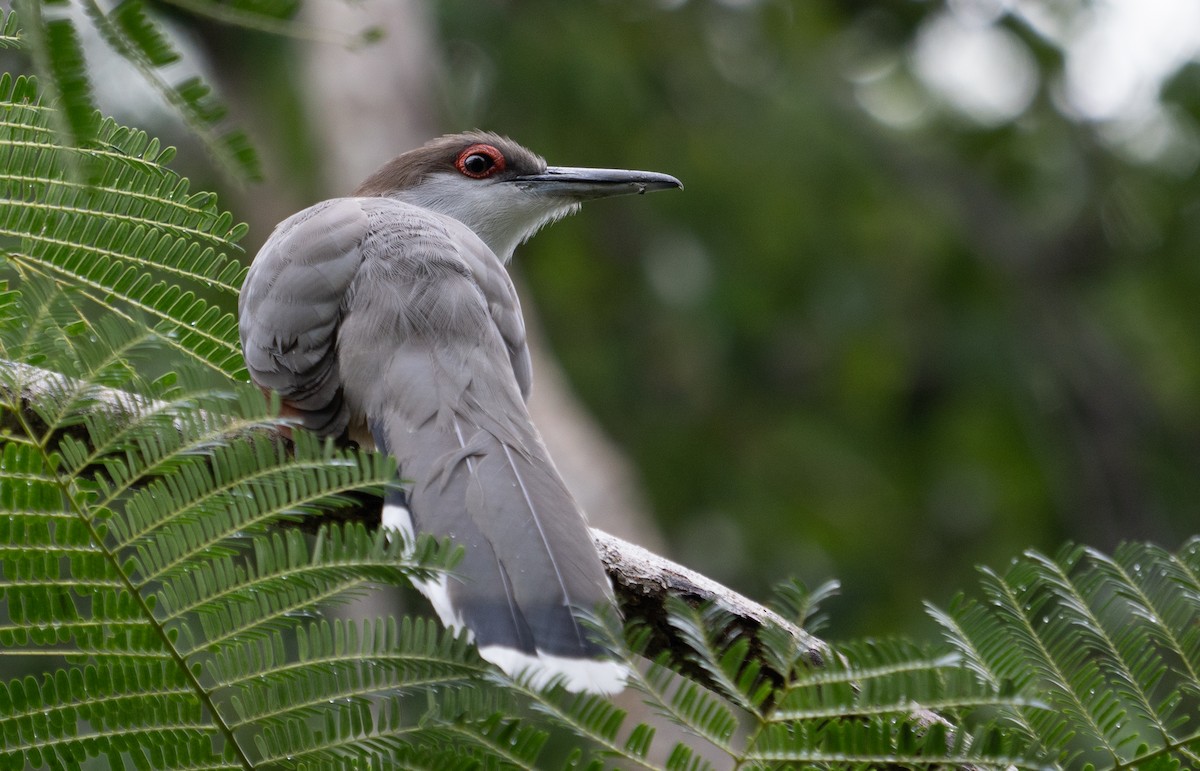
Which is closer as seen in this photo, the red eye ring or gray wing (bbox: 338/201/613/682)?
gray wing (bbox: 338/201/613/682)

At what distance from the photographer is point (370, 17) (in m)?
10.0

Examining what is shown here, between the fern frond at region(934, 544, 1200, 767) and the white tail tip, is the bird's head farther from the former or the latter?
the fern frond at region(934, 544, 1200, 767)

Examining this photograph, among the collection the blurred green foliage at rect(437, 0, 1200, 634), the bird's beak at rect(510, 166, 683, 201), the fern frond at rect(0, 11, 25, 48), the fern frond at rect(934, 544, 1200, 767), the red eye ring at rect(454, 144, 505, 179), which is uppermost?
the blurred green foliage at rect(437, 0, 1200, 634)

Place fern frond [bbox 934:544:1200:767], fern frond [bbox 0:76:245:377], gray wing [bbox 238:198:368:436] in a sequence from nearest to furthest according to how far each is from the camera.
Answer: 1. fern frond [bbox 934:544:1200:767]
2. fern frond [bbox 0:76:245:377]
3. gray wing [bbox 238:198:368:436]

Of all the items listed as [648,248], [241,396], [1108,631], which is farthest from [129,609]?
[648,248]

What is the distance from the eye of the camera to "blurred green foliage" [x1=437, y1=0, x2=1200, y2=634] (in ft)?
34.3

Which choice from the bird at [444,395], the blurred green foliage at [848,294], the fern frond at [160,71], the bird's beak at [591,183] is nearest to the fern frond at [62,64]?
the fern frond at [160,71]

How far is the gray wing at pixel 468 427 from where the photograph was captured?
8.36 ft

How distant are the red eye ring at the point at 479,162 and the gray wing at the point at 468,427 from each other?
1.21m

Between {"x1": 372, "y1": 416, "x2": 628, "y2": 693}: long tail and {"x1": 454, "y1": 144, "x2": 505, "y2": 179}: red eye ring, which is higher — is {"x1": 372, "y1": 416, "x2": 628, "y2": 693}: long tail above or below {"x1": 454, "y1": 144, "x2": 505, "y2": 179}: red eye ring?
below

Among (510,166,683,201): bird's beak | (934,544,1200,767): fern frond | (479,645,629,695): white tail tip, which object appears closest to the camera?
(934,544,1200,767): fern frond

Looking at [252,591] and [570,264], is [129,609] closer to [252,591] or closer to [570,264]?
[252,591]

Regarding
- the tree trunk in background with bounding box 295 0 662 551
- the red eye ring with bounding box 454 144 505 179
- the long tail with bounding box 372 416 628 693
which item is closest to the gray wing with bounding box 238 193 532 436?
the long tail with bounding box 372 416 628 693

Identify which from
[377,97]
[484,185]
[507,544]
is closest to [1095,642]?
[507,544]
